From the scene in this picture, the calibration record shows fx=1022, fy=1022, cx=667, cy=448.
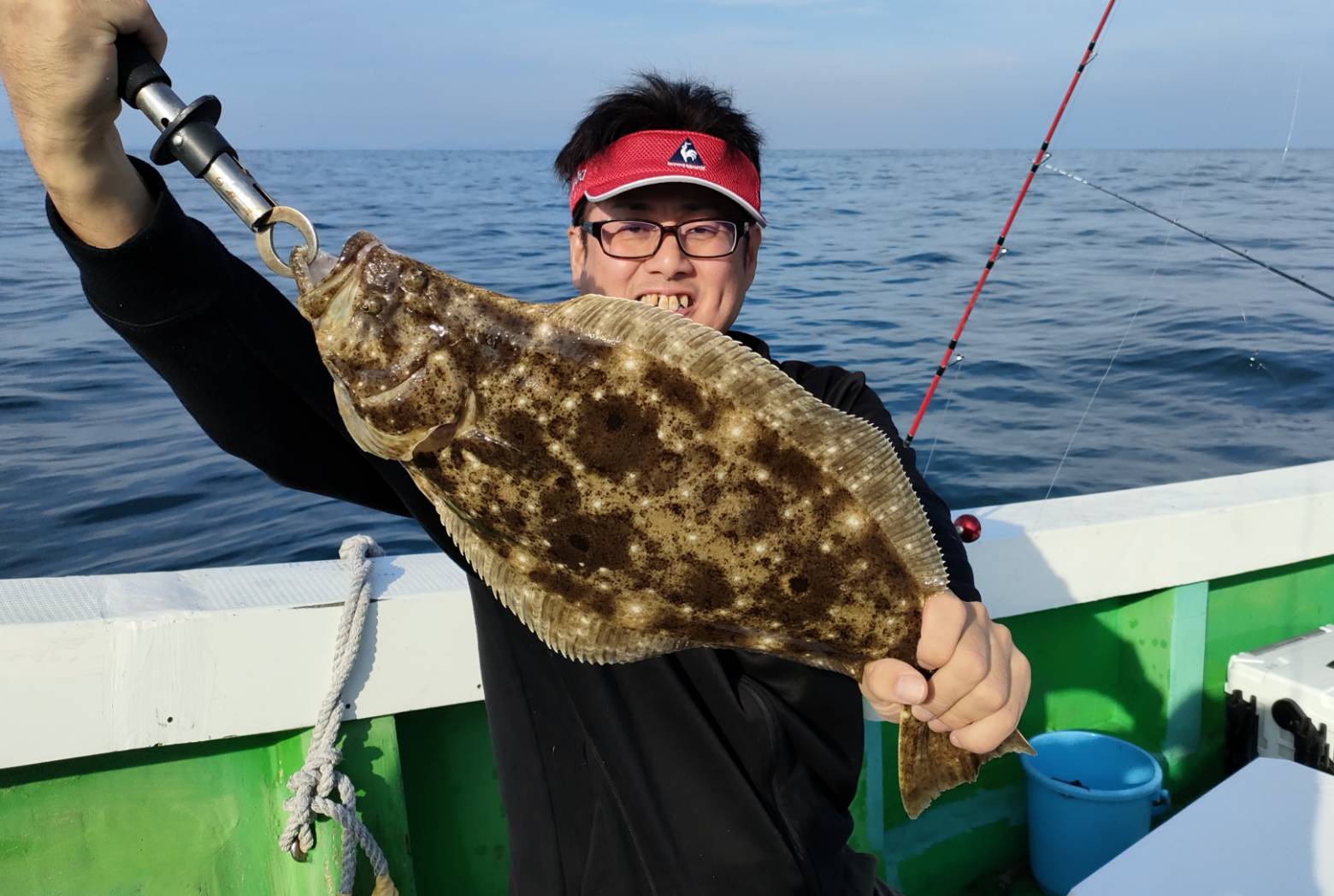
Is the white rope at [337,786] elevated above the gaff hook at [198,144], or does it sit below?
below

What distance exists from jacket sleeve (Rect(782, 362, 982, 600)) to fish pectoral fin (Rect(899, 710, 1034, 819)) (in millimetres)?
276

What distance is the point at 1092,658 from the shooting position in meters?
4.39

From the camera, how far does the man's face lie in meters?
2.61

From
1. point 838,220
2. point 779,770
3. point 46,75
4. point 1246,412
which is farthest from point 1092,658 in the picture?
point 838,220

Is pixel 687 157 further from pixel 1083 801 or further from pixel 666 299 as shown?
pixel 1083 801

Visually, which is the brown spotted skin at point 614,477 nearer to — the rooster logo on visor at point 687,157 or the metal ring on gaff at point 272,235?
the metal ring on gaff at point 272,235

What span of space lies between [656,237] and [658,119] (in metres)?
0.36

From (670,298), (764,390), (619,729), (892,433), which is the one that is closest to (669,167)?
(670,298)

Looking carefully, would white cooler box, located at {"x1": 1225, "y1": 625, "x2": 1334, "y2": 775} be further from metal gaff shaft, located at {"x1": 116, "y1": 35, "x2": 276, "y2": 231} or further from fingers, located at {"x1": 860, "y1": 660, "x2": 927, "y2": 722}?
metal gaff shaft, located at {"x1": 116, "y1": 35, "x2": 276, "y2": 231}

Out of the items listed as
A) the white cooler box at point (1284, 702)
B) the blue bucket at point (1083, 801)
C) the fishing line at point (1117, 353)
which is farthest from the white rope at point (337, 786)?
the white cooler box at point (1284, 702)

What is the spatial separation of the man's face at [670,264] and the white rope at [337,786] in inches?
43.9

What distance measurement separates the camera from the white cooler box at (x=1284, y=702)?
381 centimetres

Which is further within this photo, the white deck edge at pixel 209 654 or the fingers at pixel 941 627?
the white deck edge at pixel 209 654

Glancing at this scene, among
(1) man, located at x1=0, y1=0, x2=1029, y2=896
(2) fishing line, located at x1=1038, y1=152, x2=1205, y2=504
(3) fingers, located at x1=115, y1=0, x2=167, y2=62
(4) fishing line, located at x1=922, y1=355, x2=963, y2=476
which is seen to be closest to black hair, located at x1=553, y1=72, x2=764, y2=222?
(1) man, located at x1=0, y1=0, x2=1029, y2=896
